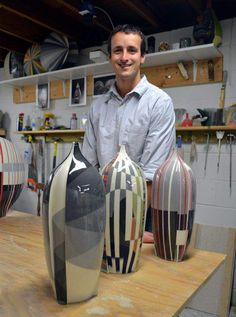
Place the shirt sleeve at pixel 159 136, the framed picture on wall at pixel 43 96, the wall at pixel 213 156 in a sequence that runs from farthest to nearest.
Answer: the framed picture on wall at pixel 43 96, the wall at pixel 213 156, the shirt sleeve at pixel 159 136

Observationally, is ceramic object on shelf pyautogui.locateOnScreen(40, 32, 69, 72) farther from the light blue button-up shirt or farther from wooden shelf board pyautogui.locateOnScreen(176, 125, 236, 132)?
the light blue button-up shirt

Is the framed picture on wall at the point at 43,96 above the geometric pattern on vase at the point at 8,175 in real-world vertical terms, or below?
above

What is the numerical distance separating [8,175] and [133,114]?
58 centimetres

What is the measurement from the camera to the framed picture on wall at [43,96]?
123 inches

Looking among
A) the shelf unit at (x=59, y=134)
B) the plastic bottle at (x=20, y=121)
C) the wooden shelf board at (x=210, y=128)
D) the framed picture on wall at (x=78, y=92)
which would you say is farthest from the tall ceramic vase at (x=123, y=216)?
the plastic bottle at (x=20, y=121)

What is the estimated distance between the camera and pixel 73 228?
0.48 metres

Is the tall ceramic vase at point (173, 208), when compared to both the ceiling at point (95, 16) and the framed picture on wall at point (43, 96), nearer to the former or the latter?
the ceiling at point (95, 16)

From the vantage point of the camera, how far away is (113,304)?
1.62 feet

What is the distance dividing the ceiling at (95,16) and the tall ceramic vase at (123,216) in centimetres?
184

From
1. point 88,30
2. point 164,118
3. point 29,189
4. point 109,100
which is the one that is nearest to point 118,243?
point 164,118

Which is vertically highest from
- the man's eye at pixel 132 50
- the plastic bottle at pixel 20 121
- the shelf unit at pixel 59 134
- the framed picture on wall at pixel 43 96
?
the framed picture on wall at pixel 43 96

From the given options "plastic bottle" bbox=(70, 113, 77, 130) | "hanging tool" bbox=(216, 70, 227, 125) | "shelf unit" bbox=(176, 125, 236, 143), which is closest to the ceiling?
"hanging tool" bbox=(216, 70, 227, 125)

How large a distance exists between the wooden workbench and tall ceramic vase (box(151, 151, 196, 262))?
0.04 meters

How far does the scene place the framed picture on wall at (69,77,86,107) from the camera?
9.37 feet
